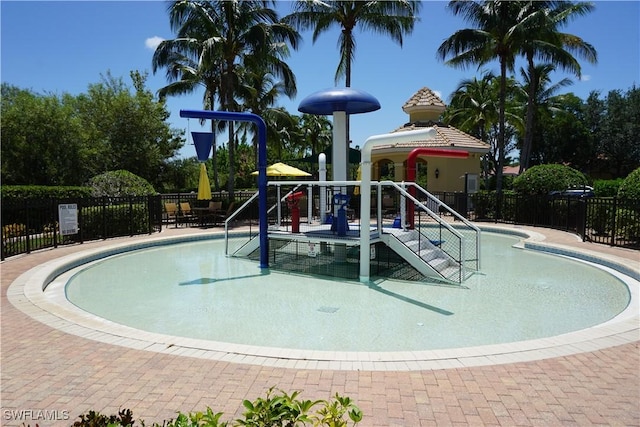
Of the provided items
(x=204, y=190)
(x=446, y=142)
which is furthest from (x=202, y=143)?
(x=446, y=142)

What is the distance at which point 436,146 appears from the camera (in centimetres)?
2355

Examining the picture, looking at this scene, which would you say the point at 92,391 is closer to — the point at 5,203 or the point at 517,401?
the point at 517,401

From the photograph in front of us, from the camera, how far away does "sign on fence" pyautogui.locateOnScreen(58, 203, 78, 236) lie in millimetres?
12852

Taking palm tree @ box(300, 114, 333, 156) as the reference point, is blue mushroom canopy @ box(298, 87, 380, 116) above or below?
below

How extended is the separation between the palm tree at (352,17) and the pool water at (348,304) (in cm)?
1398

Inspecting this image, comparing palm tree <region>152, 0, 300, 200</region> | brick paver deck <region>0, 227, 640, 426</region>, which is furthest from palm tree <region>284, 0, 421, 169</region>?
A: brick paver deck <region>0, 227, 640, 426</region>

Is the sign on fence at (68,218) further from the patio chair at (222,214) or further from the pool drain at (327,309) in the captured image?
the pool drain at (327,309)

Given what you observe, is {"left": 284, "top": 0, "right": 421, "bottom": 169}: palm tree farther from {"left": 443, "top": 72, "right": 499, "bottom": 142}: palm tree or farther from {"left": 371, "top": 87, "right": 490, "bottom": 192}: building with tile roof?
{"left": 443, "top": 72, "right": 499, "bottom": 142}: palm tree

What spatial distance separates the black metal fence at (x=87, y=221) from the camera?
43.0 feet

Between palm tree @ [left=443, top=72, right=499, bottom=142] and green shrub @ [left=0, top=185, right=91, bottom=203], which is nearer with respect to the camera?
green shrub @ [left=0, top=185, right=91, bottom=203]

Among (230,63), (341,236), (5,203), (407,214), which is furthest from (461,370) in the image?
(230,63)

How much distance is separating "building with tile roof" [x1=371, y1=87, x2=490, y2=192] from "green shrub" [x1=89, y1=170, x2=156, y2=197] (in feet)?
41.8

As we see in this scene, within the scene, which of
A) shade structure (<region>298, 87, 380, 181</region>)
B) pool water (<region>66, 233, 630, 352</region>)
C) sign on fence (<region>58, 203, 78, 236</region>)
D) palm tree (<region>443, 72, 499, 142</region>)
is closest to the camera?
pool water (<region>66, 233, 630, 352</region>)

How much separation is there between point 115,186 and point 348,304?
13094 millimetres
